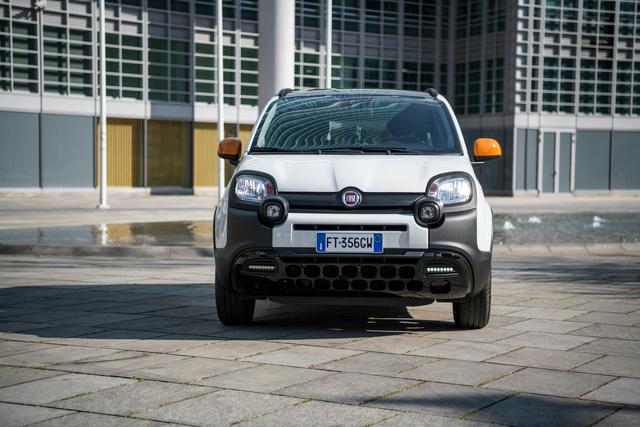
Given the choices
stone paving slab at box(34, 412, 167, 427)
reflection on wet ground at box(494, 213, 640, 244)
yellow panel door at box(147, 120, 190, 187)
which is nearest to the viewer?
stone paving slab at box(34, 412, 167, 427)

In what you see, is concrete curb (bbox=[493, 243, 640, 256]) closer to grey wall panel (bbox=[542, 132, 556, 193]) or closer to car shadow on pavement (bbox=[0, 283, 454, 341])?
car shadow on pavement (bbox=[0, 283, 454, 341])

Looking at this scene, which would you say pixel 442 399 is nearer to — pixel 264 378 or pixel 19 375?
pixel 264 378

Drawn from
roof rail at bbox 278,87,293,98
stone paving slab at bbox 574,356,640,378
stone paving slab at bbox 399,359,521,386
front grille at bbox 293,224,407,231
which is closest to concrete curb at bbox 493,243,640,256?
roof rail at bbox 278,87,293,98

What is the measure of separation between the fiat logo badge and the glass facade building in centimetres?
3092

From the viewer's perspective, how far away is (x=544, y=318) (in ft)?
25.8

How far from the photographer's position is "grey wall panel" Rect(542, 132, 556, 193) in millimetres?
43375

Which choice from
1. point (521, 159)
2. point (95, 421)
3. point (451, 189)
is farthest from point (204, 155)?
point (95, 421)

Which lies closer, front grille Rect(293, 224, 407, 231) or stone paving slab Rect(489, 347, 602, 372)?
stone paving slab Rect(489, 347, 602, 372)

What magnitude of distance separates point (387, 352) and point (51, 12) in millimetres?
32878

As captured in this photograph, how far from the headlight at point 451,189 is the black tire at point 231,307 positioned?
62.1 inches

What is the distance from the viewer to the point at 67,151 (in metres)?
36.8

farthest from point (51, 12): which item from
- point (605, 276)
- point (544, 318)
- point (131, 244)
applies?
point (544, 318)

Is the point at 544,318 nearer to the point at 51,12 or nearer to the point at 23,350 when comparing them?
the point at 23,350

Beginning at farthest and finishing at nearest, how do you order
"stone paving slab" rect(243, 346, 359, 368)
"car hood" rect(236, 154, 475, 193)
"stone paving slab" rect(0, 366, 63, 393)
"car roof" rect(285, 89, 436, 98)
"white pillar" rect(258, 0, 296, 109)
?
"white pillar" rect(258, 0, 296, 109), "car roof" rect(285, 89, 436, 98), "car hood" rect(236, 154, 475, 193), "stone paving slab" rect(243, 346, 359, 368), "stone paving slab" rect(0, 366, 63, 393)
